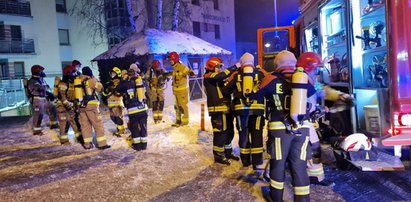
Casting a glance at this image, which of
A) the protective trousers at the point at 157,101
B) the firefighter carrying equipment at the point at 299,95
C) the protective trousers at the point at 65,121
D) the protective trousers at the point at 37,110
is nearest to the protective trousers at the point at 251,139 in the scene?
the firefighter carrying equipment at the point at 299,95

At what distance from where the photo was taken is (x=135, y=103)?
7.12m

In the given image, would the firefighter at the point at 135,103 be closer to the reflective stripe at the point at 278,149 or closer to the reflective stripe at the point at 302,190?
the reflective stripe at the point at 278,149

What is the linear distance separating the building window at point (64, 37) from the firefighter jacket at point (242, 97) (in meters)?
29.1

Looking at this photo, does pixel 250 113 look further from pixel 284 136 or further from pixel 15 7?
pixel 15 7

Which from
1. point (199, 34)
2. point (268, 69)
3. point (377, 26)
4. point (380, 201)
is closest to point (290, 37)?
point (268, 69)

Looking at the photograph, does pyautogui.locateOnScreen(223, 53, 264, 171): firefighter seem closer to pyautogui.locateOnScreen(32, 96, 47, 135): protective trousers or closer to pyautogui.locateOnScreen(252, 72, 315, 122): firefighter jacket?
pyautogui.locateOnScreen(252, 72, 315, 122): firefighter jacket

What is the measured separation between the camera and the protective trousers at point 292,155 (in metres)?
4.03

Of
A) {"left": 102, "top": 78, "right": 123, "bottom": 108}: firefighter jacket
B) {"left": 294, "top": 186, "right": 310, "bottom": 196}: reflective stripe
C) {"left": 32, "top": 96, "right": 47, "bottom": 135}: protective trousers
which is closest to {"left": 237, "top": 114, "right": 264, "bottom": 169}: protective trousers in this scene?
{"left": 294, "top": 186, "right": 310, "bottom": 196}: reflective stripe

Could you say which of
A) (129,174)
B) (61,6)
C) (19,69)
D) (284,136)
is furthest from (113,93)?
(61,6)

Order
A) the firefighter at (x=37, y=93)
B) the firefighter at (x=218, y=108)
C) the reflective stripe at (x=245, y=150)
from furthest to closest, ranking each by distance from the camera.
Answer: the firefighter at (x=37, y=93)
the firefighter at (x=218, y=108)
the reflective stripe at (x=245, y=150)

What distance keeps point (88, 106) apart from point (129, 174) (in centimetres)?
231

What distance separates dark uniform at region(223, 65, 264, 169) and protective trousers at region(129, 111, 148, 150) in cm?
219

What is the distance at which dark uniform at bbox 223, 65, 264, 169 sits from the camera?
18.1ft

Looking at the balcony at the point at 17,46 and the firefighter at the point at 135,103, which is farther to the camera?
the balcony at the point at 17,46
